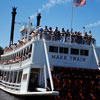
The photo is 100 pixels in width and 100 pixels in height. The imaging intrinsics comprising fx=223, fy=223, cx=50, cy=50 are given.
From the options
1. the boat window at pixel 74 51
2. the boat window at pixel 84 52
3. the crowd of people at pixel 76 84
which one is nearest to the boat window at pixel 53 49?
the boat window at pixel 74 51

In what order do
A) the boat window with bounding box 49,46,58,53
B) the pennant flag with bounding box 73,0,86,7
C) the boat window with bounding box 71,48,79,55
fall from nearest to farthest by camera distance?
the boat window with bounding box 49,46,58,53 → the boat window with bounding box 71,48,79,55 → the pennant flag with bounding box 73,0,86,7

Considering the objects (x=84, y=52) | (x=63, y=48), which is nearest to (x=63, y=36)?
(x=63, y=48)

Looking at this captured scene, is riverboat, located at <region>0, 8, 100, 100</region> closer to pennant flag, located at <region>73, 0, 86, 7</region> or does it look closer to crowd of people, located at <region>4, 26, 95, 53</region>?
crowd of people, located at <region>4, 26, 95, 53</region>

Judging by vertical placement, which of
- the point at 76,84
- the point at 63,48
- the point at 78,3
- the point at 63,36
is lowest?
the point at 76,84

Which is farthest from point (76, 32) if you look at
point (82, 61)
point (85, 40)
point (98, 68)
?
point (98, 68)

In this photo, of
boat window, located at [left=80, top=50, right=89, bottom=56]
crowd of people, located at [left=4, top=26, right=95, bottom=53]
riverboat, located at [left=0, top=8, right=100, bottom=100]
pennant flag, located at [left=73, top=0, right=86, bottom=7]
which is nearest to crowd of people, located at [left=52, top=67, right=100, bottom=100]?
riverboat, located at [left=0, top=8, right=100, bottom=100]

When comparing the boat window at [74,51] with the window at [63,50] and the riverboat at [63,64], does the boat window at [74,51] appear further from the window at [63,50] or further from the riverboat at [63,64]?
the window at [63,50]

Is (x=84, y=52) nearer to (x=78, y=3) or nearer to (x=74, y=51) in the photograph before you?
(x=74, y=51)

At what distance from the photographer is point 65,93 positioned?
511 inches

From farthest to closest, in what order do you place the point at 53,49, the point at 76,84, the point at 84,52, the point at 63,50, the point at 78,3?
the point at 78,3 → the point at 84,52 → the point at 63,50 → the point at 53,49 → the point at 76,84

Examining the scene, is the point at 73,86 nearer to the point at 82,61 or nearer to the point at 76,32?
the point at 82,61

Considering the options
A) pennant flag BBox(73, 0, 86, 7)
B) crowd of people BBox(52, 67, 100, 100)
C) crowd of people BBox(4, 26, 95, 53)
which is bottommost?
crowd of people BBox(52, 67, 100, 100)

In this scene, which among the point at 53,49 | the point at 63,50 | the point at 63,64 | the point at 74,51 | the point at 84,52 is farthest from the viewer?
the point at 84,52

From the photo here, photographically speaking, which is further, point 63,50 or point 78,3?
point 78,3
